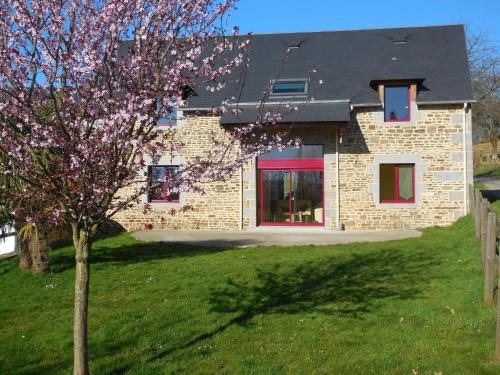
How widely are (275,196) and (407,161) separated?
170 inches

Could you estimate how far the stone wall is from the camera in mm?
16125

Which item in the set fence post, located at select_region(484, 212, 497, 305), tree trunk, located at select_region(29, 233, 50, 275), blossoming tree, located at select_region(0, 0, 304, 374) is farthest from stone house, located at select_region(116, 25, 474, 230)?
blossoming tree, located at select_region(0, 0, 304, 374)

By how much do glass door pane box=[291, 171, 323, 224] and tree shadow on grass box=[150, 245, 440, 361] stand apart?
6279 millimetres

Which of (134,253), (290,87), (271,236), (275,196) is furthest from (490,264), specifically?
(290,87)

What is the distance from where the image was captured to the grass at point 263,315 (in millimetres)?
5410

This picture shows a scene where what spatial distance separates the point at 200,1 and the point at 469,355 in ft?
14.5

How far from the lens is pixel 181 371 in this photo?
207 inches

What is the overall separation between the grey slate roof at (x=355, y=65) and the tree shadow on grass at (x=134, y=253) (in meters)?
4.71

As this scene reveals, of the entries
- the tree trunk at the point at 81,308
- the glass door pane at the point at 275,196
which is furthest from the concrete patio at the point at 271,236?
the tree trunk at the point at 81,308

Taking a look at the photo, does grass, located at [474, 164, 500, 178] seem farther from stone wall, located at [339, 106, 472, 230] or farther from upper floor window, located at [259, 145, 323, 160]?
upper floor window, located at [259, 145, 323, 160]

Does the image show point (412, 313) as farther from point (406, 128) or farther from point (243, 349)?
point (406, 128)

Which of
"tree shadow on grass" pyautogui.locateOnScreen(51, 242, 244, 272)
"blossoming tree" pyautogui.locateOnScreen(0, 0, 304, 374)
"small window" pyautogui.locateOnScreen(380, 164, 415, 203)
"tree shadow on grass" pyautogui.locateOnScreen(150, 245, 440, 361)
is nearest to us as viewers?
"blossoming tree" pyautogui.locateOnScreen(0, 0, 304, 374)

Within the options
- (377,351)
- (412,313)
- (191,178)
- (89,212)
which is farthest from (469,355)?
(89,212)

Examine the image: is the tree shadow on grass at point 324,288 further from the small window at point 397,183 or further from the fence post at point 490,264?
the small window at point 397,183
